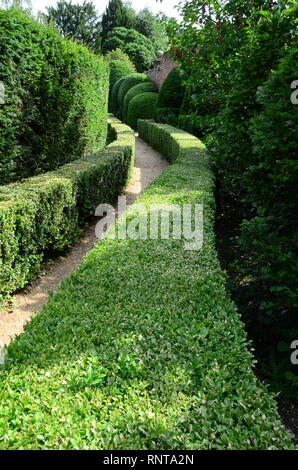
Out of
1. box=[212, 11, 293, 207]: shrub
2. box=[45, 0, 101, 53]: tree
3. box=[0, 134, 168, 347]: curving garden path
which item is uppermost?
box=[45, 0, 101, 53]: tree

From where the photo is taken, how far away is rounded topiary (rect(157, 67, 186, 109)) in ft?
56.8

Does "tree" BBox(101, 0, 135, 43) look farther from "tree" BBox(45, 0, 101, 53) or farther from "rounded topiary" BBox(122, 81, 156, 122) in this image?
"rounded topiary" BBox(122, 81, 156, 122)

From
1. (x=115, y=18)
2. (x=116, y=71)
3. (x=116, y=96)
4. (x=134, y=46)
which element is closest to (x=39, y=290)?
(x=116, y=96)

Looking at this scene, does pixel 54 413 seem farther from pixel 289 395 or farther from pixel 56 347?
pixel 289 395

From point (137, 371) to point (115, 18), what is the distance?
198 feet

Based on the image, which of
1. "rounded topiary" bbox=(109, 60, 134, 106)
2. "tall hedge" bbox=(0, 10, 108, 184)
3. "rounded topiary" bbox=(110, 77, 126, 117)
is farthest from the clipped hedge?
"rounded topiary" bbox=(109, 60, 134, 106)

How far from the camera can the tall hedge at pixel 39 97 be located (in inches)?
221

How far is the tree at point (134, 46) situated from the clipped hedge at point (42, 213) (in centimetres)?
3941

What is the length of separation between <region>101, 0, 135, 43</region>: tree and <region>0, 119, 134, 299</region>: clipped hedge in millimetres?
53107

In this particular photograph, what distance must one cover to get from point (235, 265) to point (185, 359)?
3.32m

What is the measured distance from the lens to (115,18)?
52375mm

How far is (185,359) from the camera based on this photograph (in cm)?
200

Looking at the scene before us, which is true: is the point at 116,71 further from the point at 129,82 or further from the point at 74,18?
the point at 74,18

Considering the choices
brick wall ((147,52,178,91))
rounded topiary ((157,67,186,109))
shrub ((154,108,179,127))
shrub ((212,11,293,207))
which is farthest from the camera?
brick wall ((147,52,178,91))
